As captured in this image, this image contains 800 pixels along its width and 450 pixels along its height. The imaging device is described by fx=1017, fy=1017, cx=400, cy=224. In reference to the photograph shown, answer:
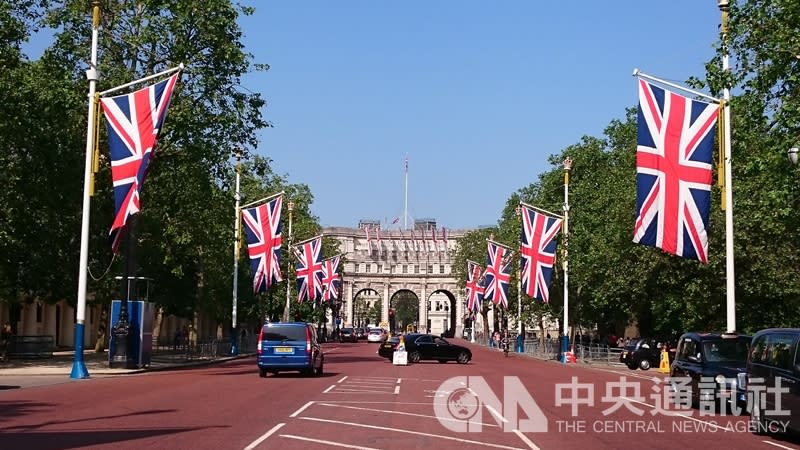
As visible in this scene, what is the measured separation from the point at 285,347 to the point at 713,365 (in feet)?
51.2

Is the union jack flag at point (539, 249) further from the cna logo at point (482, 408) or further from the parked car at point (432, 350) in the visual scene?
the cna logo at point (482, 408)

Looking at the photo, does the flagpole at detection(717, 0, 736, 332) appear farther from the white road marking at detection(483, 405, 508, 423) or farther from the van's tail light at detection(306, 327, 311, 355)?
the van's tail light at detection(306, 327, 311, 355)

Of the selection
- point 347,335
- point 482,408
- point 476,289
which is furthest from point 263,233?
point 347,335

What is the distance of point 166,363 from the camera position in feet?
151

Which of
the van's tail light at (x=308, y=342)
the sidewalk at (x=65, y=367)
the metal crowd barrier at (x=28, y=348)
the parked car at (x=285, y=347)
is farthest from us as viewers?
the metal crowd barrier at (x=28, y=348)

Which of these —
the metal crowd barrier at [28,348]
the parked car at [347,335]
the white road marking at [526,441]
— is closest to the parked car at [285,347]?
the metal crowd barrier at [28,348]

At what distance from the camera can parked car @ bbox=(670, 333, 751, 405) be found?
2256 centimetres

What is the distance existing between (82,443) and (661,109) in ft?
57.7

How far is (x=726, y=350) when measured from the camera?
24.2 metres

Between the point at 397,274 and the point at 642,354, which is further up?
the point at 397,274

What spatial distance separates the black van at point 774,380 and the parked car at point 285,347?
1801cm

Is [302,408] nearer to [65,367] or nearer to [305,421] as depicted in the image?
[305,421]

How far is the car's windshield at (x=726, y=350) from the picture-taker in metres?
23.8

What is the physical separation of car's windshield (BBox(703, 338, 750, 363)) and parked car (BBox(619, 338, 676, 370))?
88.2 feet
